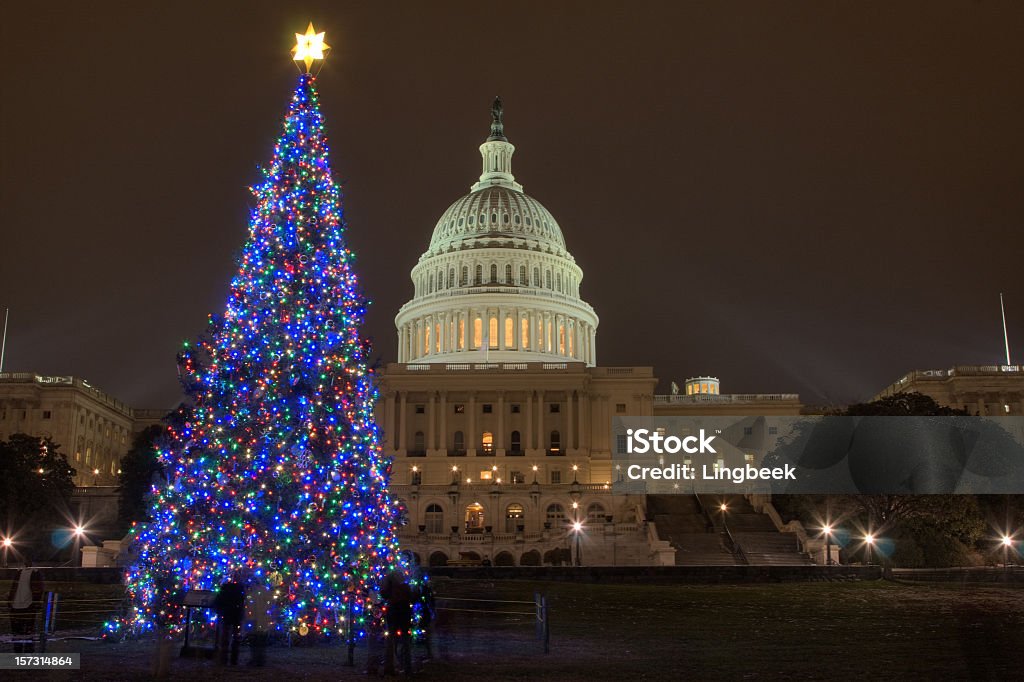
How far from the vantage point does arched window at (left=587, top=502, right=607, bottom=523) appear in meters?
83.0

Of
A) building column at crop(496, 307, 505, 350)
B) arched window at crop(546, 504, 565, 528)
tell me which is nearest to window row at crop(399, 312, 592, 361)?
building column at crop(496, 307, 505, 350)

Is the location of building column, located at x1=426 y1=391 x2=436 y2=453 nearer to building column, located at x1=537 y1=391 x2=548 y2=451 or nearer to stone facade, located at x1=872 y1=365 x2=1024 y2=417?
building column, located at x1=537 y1=391 x2=548 y2=451

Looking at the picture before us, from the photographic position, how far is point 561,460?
106m

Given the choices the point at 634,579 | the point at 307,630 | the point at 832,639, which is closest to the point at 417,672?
the point at 307,630

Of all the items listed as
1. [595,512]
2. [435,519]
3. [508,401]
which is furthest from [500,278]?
[595,512]

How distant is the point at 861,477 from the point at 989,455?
8.44m

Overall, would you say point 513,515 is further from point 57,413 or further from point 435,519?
point 57,413

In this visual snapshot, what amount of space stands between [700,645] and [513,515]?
212ft

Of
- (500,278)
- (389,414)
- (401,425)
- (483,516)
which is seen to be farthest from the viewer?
(500,278)

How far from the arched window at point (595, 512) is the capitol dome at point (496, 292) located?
121 feet

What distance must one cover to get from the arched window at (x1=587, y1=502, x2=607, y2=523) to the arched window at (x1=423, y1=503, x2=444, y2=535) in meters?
11.5

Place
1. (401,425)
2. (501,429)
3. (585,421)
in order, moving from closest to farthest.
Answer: (501,429)
(401,425)
(585,421)

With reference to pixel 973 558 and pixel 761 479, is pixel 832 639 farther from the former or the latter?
pixel 761 479

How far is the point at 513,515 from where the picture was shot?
87938 mm
